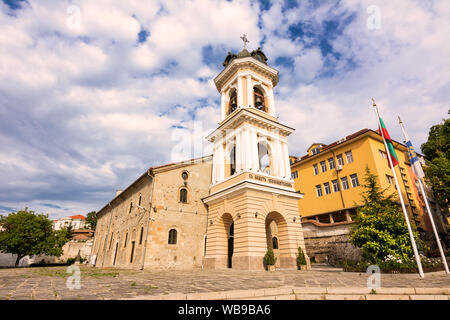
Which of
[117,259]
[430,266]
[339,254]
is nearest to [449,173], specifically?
[339,254]

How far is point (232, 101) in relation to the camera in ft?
76.4

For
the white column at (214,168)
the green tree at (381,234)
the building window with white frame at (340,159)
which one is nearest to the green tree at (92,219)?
the white column at (214,168)

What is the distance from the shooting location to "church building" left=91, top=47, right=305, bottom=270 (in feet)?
54.7

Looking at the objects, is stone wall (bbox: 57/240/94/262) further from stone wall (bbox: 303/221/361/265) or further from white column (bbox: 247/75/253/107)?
white column (bbox: 247/75/253/107)

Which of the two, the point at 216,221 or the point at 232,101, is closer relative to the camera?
the point at 216,221

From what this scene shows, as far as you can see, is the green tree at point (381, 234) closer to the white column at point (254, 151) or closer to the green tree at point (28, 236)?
the white column at point (254, 151)

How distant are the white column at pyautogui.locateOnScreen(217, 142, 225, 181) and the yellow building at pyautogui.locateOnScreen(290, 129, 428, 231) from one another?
12451 mm

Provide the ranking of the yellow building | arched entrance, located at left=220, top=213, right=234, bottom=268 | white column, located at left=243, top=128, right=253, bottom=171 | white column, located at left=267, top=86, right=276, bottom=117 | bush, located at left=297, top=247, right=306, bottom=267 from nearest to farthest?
bush, located at left=297, top=247, right=306, bottom=267
white column, located at left=243, top=128, right=253, bottom=171
arched entrance, located at left=220, top=213, right=234, bottom=268
white column, located at left=267, top=86, right=276, bottom=117
the yellow building

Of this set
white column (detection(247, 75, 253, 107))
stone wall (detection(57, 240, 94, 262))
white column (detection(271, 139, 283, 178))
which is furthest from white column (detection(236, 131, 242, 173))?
stone wall (detection(57, 240, 94, 262))

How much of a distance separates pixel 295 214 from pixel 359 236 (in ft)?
17.6

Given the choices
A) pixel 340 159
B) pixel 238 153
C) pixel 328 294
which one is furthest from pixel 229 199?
pixel 340 159

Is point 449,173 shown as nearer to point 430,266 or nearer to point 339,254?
point 339,254

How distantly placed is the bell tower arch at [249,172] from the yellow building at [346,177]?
8844mm
